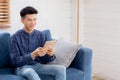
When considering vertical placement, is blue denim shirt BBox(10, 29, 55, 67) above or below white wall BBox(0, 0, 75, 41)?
below

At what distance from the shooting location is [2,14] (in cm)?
352

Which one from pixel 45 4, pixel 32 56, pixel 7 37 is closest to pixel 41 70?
pixel 32 56

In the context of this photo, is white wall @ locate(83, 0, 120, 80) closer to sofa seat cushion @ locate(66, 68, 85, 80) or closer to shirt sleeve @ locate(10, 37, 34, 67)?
sofa seat cushion @ locate(66, 68, 85, 80)

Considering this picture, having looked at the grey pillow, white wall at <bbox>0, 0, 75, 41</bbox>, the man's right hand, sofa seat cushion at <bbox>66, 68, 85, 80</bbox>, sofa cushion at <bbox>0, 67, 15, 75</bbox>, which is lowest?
sofa seat cushion at <bbox>66, 68, 85, 80</bbox>

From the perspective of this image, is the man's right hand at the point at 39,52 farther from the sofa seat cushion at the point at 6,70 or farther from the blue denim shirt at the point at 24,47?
the sofa seat cushion at the point at 6,70

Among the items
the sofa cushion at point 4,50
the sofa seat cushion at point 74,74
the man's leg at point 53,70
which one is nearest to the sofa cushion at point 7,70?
the sofa cushion at point 4,50

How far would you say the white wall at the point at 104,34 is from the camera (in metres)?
3.91

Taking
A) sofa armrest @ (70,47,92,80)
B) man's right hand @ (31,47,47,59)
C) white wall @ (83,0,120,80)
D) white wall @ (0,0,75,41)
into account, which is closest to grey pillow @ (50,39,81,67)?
sofa armrest @ (70,47,92,80)

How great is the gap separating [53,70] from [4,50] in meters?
0.71

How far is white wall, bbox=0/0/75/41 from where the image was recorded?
3705 millimetres

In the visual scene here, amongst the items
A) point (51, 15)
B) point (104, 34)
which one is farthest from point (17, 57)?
point (104, 34)

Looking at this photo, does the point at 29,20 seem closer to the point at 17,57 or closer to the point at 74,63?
the point at 17,57

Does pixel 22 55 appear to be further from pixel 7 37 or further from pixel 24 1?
pixel 24 1

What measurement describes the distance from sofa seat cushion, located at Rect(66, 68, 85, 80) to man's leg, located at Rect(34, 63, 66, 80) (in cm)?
16
